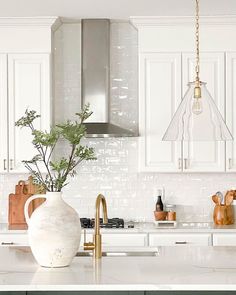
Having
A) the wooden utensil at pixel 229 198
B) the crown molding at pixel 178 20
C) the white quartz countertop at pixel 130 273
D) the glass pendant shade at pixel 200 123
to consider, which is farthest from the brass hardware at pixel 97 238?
the crown molding at pixel 178 20

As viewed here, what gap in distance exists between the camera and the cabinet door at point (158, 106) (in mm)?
5562

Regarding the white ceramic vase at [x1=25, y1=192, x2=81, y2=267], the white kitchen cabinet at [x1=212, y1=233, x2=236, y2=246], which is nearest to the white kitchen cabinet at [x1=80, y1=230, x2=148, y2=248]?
the white kitchen cabinet at [x1=212, y1=233, x2=236, y2=246]

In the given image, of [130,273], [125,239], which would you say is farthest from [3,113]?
[130,273]

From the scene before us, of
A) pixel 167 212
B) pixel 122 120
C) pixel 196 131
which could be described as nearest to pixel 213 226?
pixel 167 212

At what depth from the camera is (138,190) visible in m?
5.90

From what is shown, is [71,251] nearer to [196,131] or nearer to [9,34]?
[196,131]

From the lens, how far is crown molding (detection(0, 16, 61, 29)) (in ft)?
18.3

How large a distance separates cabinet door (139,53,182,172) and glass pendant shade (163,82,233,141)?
2.27 m

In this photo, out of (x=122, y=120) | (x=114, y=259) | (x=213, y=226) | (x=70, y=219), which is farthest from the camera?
(x=122, y=120)

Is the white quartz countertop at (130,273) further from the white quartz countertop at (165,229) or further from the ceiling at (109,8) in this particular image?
the ceiling at (109,8)

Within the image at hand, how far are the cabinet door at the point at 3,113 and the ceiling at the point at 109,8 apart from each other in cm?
45

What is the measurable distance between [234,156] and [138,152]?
2.80 feet

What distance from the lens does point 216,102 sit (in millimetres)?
5574

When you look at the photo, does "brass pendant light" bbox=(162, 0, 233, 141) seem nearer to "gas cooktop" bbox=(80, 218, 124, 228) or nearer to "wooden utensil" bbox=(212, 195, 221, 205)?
"gas cooktop" bbox=(80, 218, 124, 228)
